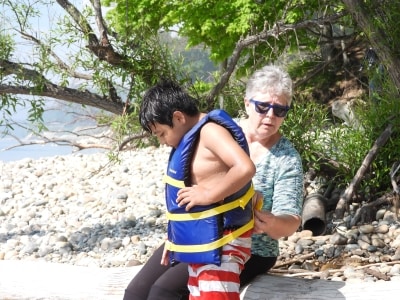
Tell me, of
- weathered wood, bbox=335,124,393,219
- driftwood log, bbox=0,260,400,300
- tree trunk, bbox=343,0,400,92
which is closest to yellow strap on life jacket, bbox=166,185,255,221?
driftwood log, bbox=0,260,400,300

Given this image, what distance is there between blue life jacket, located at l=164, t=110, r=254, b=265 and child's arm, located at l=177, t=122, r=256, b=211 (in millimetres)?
38

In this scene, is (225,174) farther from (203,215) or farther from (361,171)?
(361,171)

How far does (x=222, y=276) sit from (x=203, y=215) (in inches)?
9.8

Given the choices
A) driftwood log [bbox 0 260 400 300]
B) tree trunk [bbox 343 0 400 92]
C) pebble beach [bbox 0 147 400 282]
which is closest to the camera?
driftwood log [bbox 0 260 400 300]

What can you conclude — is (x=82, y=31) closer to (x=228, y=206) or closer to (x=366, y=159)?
(x=366, y=159)

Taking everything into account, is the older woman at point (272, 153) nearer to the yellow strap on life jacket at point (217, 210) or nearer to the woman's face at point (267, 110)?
the woman's face at point (267, 110)

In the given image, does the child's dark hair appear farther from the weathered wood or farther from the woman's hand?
the weathered wood

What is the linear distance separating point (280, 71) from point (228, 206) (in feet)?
2.49

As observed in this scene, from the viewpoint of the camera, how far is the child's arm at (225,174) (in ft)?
7.80

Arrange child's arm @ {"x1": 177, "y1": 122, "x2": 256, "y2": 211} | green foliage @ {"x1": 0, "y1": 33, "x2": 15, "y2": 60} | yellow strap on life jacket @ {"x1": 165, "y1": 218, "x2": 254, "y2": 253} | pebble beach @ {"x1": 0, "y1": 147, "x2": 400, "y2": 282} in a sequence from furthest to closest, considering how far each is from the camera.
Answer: green foliage @ {"x1": 0, "y1": 33, "x2": 15, "y2": 60}, pebble beach @ {"x1": 0, "y1": 147, "x2": 400, "y2": 282}, yellow strap on life jacket @ {"x1": 165, "y1": 218, "x2": 254, "y2": 253}, child's arm @ {"x1": 177, "y1": 122, "x2": 256, "y2": 211}

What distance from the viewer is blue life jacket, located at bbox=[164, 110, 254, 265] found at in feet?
8.17

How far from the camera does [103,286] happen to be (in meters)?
3.54

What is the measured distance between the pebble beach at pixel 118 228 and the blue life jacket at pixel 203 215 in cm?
131

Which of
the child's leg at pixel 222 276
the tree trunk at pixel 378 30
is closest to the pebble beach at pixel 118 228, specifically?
the child's leg at pixel 222 276
